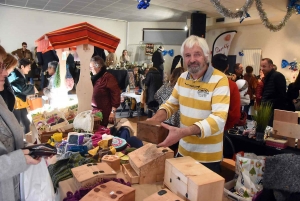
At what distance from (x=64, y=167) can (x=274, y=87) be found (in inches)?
135

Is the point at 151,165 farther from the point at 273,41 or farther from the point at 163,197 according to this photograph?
the point at 273,41

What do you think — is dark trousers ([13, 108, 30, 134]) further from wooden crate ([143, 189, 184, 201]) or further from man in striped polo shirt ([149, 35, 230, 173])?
wooden crate ([143, 189, 184, 201])

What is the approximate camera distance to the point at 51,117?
94.5 inches

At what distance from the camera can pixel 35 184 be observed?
4.21 feet

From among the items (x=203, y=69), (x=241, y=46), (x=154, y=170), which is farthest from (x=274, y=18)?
(x=154, y=170)

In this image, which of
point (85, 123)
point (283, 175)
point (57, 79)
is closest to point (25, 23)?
point (57, 79)

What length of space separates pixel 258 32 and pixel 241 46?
70 centimetres

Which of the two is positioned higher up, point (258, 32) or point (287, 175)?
point (258, 32)

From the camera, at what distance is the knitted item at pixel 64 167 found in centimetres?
149

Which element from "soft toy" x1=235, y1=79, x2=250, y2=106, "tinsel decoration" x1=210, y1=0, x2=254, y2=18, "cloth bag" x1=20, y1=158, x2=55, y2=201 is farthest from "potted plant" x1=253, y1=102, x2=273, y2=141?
"tinsel decoration" x1=210, y1=0, x2=254, y2=18

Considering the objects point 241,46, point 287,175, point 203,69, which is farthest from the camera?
point 241,46

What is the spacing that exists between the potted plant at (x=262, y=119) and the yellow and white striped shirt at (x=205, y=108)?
41.6 inches

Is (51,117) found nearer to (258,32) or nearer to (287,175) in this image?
(287,175)

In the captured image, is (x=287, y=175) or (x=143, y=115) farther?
(x=143, y=115)
